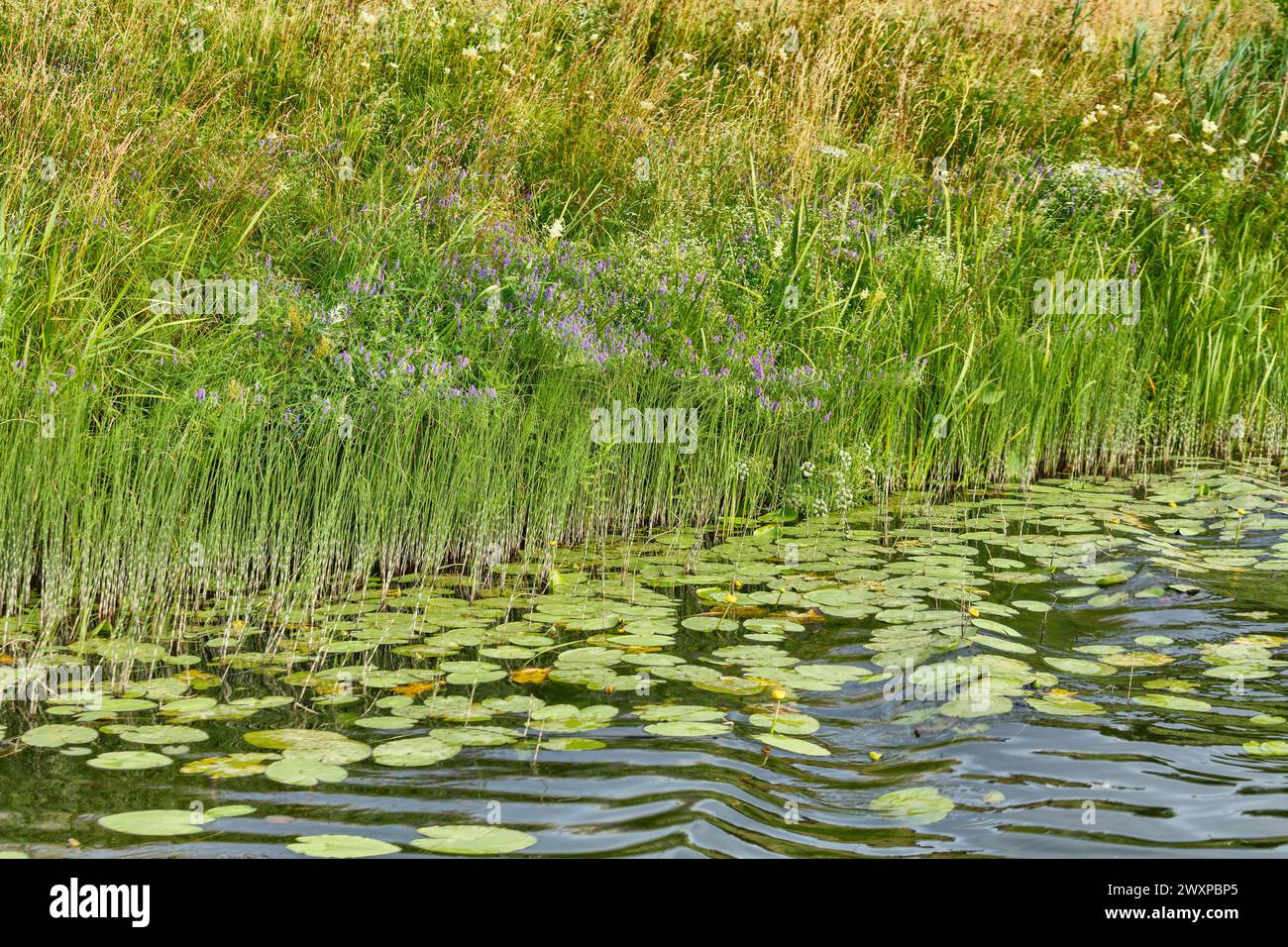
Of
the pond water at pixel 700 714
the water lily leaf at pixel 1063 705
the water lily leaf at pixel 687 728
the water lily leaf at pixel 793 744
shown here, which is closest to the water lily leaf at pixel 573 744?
the pond water at pixel 700 714

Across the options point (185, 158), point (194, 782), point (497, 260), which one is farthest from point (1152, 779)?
point (185, 158)

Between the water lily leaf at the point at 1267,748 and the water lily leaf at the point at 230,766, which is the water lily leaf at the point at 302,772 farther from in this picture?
the water lily leaf at the point at 1267,748

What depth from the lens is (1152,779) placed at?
3535 mm

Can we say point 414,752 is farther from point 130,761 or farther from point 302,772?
point 130,761

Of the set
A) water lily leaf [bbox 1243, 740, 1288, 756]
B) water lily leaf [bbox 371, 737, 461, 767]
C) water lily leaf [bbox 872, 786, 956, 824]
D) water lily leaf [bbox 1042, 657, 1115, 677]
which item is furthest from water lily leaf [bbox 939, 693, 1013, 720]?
water lily leaf [bbox 371, 737, 461, 767]

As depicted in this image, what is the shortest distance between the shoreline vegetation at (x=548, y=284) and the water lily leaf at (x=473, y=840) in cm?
194

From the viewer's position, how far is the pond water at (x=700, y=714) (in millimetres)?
3195

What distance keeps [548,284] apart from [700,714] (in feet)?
11.5

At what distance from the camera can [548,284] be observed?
692 centimetres

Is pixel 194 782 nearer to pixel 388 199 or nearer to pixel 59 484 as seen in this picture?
pixel 59 484

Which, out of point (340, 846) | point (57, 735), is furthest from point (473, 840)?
point (57, 735)

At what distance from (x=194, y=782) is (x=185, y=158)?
4.77m

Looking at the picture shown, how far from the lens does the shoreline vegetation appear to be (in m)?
5.23
